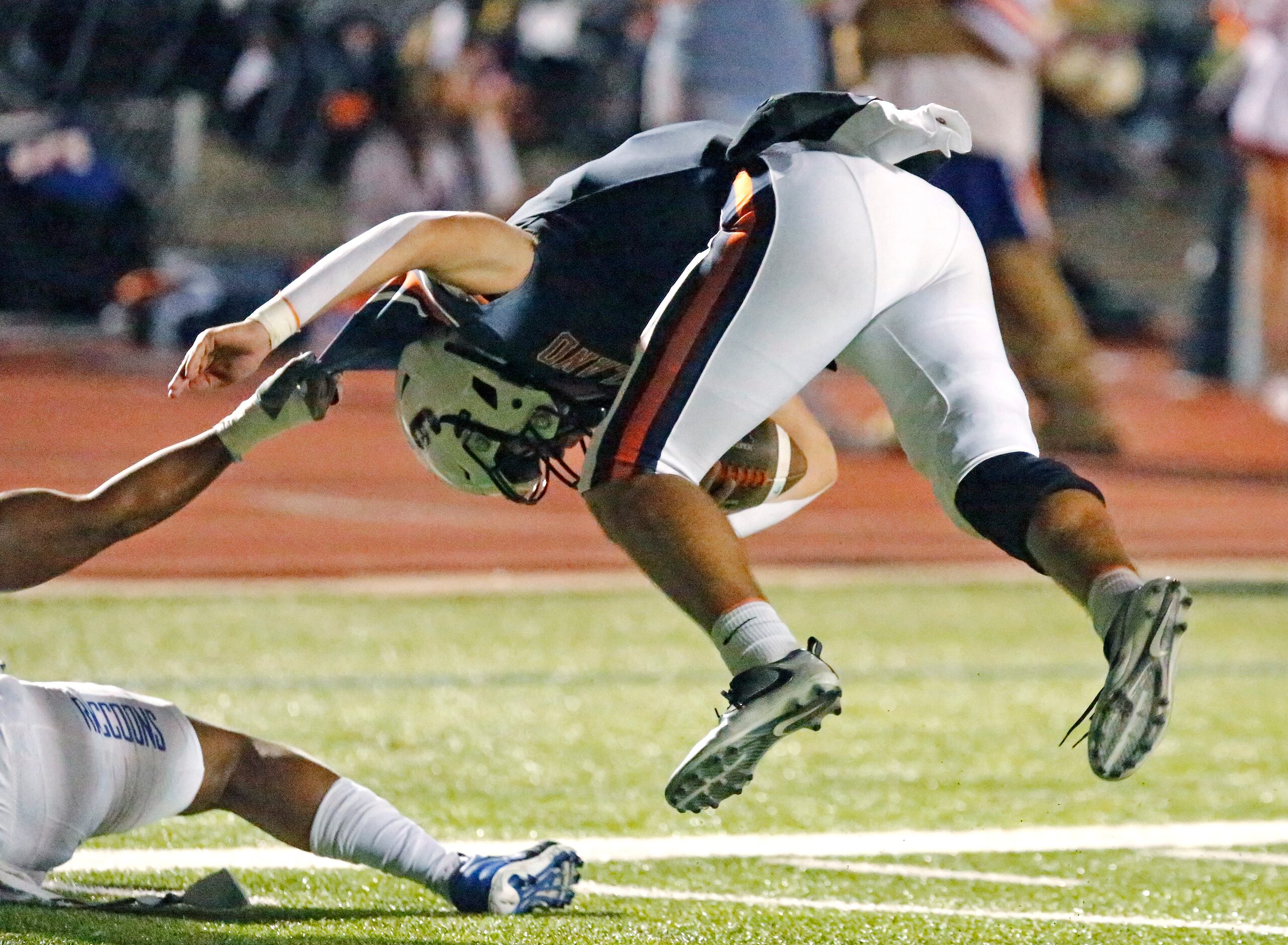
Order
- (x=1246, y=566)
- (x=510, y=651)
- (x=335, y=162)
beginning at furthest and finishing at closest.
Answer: (x=335, y=162)
(x=1246, y=566)
(x=510, y=651)

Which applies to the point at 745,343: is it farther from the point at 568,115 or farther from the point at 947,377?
the point at 568,115

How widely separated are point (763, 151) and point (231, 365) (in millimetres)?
941

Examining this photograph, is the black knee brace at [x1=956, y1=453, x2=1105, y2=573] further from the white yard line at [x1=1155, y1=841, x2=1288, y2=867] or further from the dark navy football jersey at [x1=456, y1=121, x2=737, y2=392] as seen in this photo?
the white yard line at [x1=1155, y1=841, x2=1288, y2=867]

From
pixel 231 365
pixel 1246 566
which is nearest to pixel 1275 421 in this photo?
pixel 1246 566

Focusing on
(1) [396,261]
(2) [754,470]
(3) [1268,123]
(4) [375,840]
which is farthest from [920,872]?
(3) [1268,123]

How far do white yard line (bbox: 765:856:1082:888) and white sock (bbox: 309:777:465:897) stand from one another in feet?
2.42

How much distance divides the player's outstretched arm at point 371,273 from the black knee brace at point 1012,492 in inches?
30.7

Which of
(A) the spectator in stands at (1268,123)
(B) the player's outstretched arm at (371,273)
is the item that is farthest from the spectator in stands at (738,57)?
(B) the player's outstretched arm at (371,273)

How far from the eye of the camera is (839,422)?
10.3m

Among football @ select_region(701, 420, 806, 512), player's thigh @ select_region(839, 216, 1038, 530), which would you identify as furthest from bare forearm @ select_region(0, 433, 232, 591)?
player's thigh @ select_region(839, 216, 1038, 530)

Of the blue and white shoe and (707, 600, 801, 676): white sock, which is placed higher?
(707, 600, 801, 676): white sock

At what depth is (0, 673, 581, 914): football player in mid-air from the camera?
131 inches

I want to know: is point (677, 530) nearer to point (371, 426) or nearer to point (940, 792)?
point (940, 792)

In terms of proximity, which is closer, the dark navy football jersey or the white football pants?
the white football pants
